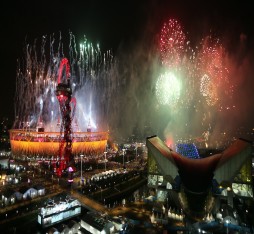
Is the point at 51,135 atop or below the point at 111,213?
atop

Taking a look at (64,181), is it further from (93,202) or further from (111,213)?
(111,213)

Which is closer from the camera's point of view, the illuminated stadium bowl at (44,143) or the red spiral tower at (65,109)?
the red spiral tower at (65,109)

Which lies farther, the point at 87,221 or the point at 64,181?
the point at 64,181

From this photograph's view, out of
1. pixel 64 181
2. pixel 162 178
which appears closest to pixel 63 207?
pixel 64 181

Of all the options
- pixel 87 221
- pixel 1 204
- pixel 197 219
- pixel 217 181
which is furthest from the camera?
pixel 217 181

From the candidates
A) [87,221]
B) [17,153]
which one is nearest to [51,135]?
[17,153]

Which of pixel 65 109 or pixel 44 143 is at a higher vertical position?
pixel 65 109

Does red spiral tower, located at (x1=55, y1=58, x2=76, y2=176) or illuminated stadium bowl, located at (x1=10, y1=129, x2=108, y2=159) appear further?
illuminated stadium bowl, located at (x1=10, y1=129, x2=108, y2=159)

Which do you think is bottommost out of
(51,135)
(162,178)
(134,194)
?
(134,194)

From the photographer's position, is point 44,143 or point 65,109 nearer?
point 65,109

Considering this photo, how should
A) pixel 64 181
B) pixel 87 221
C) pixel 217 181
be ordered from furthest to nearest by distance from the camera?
pixel 64 181, pixel 217 181, pixel 87 221
